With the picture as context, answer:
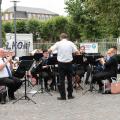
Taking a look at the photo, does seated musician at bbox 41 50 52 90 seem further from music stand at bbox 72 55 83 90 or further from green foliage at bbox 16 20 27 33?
green foliage at bbox 16 20 27 33

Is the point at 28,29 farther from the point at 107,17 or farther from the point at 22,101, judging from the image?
the point at 22,101

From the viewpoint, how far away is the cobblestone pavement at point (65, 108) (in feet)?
37.3

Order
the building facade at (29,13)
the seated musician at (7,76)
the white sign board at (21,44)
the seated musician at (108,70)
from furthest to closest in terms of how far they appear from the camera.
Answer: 1. the building facade at (29,13)
2. the white sign board at (21,44)
3. the seated musician at (108,70)
4. the seated musician at (7,76)

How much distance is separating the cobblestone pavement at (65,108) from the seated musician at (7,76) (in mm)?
561

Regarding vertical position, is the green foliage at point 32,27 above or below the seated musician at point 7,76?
above

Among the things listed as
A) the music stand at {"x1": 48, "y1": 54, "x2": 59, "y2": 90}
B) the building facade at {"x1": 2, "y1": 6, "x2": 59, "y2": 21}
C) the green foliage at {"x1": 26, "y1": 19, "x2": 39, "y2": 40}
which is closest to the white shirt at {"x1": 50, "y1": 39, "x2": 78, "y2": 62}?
the music stand at {"x1": 48, "y1": 54, "x2": 59, "y2": 90}

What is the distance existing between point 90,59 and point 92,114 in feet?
17.4

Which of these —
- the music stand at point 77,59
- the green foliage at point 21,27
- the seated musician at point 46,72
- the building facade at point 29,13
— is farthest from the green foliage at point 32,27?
the music stand at point 77,59

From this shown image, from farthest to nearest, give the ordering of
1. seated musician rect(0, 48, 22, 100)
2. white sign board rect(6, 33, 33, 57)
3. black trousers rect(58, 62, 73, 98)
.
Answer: white sign board rect(6, 33, 33, 57)
black trousers rect(58, 62, 73, 98)
seated musician rect(0, 48, 22, 100)

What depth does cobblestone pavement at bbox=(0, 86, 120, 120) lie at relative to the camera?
1137cm

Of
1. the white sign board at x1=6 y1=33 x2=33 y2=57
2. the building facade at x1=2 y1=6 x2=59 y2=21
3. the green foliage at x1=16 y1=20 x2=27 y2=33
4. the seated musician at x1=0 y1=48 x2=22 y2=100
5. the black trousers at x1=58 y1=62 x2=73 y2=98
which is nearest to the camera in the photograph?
the seated musician at x1=0 y1=48 x2=22 y2=100

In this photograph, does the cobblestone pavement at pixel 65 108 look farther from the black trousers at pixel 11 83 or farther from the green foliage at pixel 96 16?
the green foliage at pixel 96 16

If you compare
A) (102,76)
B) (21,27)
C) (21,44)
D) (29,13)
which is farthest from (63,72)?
(29,13)

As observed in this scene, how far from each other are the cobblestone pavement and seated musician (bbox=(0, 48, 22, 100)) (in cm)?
56
